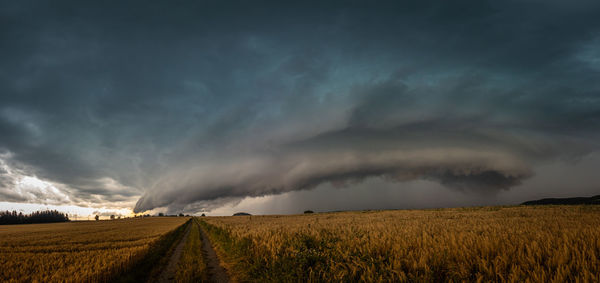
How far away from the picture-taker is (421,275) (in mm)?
5477

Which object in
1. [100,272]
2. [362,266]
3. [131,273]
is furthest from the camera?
[131,273]

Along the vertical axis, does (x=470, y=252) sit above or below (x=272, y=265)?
above

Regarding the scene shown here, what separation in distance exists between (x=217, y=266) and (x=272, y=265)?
22.2ft

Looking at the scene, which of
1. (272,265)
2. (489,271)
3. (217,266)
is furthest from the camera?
(217,266)

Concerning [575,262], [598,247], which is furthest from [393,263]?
[598,247]

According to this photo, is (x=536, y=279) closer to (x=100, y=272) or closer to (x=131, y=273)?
(x=100, y=272)

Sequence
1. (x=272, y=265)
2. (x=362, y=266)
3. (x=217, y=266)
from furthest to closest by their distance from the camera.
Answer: (x=217, y=266), (x=272, y=265), (x=362, y=266)

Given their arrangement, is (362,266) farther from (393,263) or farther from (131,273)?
(131,273)

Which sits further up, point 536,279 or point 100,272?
point 536,279

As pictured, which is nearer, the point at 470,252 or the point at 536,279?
the point at 536,279

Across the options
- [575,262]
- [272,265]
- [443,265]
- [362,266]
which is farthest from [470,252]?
[272,265]

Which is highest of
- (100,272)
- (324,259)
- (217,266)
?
(324,259)

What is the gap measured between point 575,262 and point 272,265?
27.8 ft

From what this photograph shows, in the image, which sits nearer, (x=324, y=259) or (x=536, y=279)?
(x=536, y=279)
